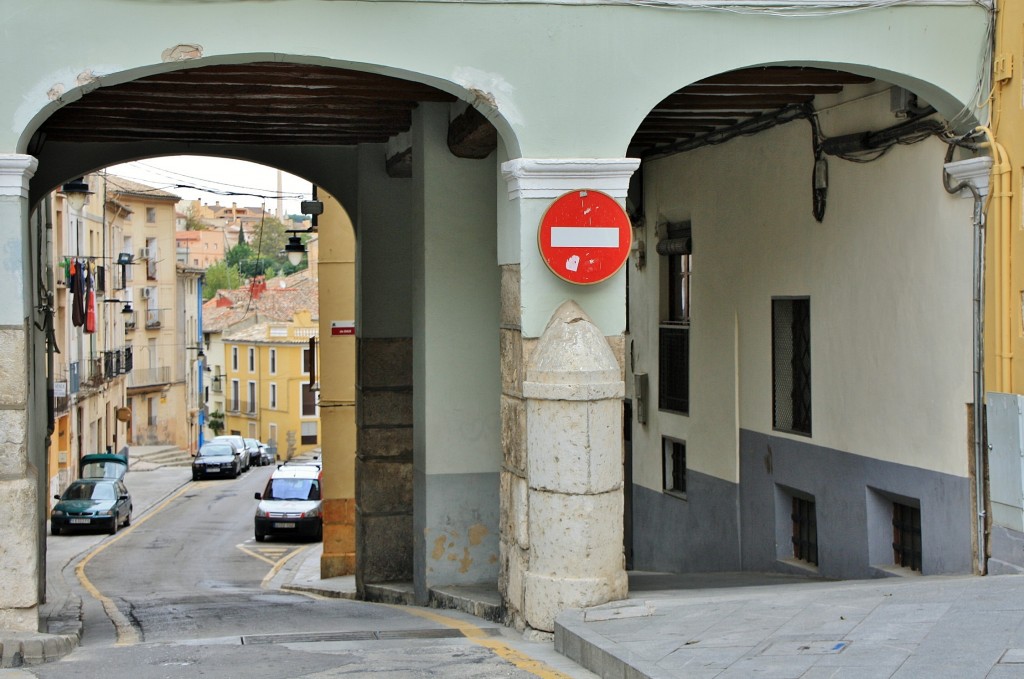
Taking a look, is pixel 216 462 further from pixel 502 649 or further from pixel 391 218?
pixel 502 649

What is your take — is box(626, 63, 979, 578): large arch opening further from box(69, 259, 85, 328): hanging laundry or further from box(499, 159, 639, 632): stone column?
box(69, 259, 85, 328): hanging laundry

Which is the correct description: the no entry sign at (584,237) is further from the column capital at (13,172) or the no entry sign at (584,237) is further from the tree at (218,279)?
the tree at (218,279)

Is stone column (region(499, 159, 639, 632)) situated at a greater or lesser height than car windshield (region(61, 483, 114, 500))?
greater

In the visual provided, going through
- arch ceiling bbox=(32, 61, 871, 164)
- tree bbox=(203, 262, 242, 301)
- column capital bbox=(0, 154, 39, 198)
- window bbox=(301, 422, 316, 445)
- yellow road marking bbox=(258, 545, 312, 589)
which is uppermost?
tree bbox=(203, 262, 242, 301)

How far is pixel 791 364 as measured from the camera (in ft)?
41.3

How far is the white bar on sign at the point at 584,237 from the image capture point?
28.7 feet

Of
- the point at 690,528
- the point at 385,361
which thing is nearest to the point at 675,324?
the point at 690,528

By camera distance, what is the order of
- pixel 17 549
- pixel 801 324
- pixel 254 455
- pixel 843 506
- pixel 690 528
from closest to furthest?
1. pixel 17 549
2. pixel 843 506
3. pixel 801 324
4. pixel 690 528
5. pixel 254 455

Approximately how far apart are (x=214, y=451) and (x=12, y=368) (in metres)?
37.5

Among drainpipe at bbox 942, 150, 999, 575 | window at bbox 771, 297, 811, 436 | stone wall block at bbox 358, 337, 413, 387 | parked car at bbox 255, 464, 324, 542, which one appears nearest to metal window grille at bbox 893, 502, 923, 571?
drainpipe at bbox 942, 150, 999, 575

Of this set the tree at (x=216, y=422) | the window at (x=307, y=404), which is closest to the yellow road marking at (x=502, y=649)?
the window at (x=307, y=404)

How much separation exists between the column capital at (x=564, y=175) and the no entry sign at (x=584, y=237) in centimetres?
7

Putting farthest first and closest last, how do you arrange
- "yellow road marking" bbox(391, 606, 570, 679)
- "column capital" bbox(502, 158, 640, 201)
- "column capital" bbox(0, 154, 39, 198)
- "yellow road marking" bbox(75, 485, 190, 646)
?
"yellow road marking" bbox(75, 485, 190, 646), "column capital" bbox(502, 158, 640, 201), "column capital" bbox(0, 154, 39, 198), "yellow road marking" bbox(391, 606, 570, 679)

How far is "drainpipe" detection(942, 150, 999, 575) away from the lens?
8.98 metres
